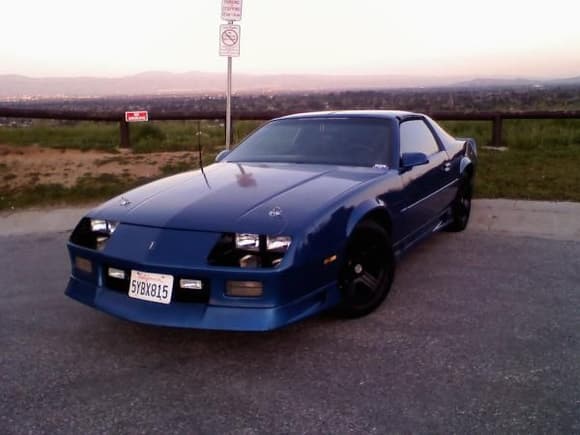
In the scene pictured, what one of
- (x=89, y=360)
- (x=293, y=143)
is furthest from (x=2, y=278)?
(x=293, y=143)

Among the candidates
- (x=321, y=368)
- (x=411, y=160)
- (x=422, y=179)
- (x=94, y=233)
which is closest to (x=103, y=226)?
(x=94, y=233)

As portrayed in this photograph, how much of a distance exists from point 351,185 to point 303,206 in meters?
0.53

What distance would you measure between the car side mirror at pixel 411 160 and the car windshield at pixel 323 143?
0.46 ft

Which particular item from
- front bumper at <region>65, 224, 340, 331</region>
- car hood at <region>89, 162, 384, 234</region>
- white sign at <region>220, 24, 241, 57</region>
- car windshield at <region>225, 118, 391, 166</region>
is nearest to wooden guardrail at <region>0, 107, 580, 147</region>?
white sign at <region>220, 24, 241, 57</region>

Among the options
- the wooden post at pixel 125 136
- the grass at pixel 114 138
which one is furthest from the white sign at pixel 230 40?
the wooden post at pixel 125 136

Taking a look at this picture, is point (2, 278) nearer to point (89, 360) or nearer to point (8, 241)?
point (8, 241)

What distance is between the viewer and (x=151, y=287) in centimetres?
322

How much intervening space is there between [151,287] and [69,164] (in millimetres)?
7453

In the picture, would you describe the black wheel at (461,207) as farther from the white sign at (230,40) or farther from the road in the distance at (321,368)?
the white sign at (230,40)

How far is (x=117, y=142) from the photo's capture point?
12445 mm

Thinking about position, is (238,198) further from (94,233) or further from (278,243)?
(94,233)

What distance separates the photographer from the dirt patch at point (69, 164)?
29.1 ft

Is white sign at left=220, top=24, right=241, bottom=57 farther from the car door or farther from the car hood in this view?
the car hood

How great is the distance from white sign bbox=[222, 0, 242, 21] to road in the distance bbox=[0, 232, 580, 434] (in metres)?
4.57
